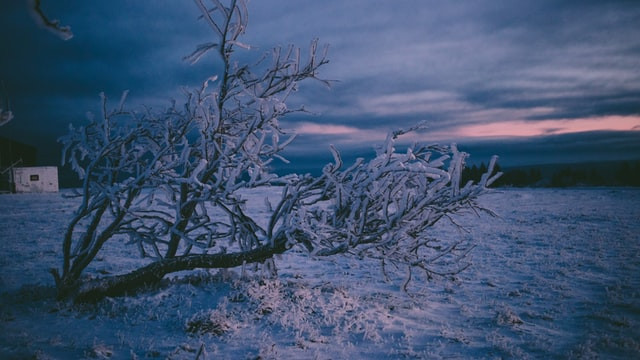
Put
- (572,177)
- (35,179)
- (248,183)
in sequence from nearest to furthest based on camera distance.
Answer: (248,183) < (35,179) < (572,177)

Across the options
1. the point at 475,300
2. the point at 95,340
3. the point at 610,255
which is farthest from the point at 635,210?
the point at 95,340

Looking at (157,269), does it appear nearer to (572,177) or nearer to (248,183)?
(248,183)

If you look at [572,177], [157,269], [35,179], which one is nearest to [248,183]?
[157,269]

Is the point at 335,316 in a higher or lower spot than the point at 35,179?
lower

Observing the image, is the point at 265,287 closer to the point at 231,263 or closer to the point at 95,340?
the point at 231,263

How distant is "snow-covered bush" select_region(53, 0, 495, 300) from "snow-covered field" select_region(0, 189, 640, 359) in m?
0.70

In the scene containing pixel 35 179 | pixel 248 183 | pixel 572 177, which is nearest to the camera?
pixel 248 183

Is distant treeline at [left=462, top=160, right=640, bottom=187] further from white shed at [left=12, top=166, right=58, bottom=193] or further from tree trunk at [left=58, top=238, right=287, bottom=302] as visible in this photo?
white shed at [left=12, top=166, right=58, bottom=193]

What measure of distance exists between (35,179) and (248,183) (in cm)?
4461

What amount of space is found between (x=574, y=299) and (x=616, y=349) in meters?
2.45

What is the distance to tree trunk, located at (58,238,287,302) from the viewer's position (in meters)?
6.06

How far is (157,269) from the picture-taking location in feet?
20.7

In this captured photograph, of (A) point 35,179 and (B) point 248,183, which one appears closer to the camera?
(B) point 248,183

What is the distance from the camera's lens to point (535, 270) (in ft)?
32.2
